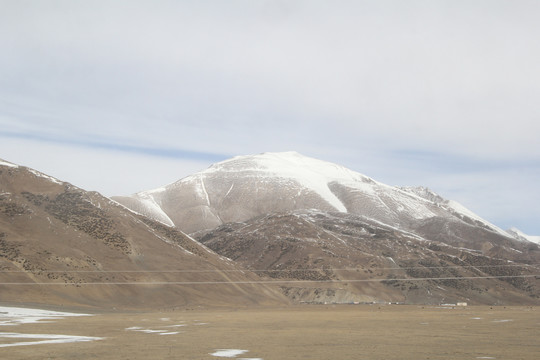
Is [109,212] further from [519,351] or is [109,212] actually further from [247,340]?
[519,351]

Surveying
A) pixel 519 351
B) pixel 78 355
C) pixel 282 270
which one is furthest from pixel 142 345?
pixel 282 270

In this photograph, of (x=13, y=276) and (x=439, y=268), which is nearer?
(x=13, y=276)

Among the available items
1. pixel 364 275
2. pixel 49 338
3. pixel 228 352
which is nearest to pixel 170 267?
pixel 364 275

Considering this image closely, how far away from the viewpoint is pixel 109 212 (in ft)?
427

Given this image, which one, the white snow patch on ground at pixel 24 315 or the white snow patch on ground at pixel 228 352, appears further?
the white snow patch on ground at pixel 24 315

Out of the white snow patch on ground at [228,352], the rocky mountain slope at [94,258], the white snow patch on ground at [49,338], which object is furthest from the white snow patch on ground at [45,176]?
the white snow patch on ground at [228,352]

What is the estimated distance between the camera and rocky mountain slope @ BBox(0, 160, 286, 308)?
9481cm

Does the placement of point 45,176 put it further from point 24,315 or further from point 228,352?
point 228,352

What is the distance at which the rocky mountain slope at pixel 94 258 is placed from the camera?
9481cm

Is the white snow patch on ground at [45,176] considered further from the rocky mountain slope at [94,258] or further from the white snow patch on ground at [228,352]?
the white snow patch on ground at [228,352]

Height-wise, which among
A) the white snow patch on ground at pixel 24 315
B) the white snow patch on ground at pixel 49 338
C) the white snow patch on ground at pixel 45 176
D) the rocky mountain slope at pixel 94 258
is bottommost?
the white snow patch on ground at pixel 24 315

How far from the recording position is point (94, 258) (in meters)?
110

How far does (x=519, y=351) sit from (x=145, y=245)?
98.0 m

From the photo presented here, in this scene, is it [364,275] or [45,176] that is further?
[364,275]
